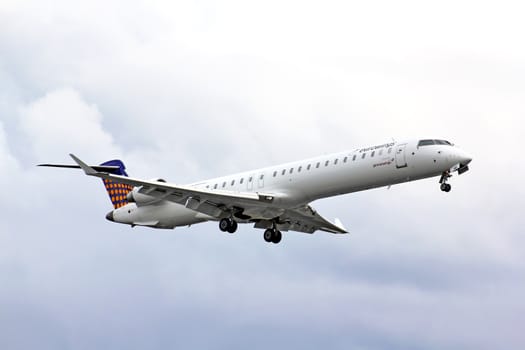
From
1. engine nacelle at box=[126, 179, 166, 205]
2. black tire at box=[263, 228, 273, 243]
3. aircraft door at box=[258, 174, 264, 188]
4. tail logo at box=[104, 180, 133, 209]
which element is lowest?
black tire at box=[263, 228, 273, 243]

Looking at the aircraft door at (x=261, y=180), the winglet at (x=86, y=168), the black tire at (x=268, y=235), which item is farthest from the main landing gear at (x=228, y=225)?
the winglet at (x=86, y=168)

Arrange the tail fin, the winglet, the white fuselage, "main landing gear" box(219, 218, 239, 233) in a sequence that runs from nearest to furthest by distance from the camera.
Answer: the white fuselage, the winglet, "main landing gear" box(219, 218, 239, 233), the tail fin

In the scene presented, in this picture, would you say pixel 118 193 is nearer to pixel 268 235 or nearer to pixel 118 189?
pixel 118 189

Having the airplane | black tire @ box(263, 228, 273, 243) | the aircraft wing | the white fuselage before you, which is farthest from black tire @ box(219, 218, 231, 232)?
black tire @ box(263, 228, 273, 243)

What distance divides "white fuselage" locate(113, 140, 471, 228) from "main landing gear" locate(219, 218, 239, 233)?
1008mm

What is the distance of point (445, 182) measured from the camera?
33.3 metres

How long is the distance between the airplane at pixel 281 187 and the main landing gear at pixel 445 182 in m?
0.04

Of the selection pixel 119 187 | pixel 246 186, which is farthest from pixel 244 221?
pixel 119 187

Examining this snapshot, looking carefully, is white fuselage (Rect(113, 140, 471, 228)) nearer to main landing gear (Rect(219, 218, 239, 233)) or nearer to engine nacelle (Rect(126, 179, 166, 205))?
main landing gear (Rect(219, 218, 239, 233))

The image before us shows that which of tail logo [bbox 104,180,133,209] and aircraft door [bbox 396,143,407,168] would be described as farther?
tail logo [bbox 104,180,133,209]

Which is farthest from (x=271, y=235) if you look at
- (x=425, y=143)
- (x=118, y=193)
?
(x=425, y=143)

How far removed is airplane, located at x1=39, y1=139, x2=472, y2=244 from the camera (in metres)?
33.4

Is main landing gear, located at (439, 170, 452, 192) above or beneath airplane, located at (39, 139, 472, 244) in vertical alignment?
beneath

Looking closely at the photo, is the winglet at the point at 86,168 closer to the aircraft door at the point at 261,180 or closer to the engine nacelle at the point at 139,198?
the engine nacelle at the point at 139,198
